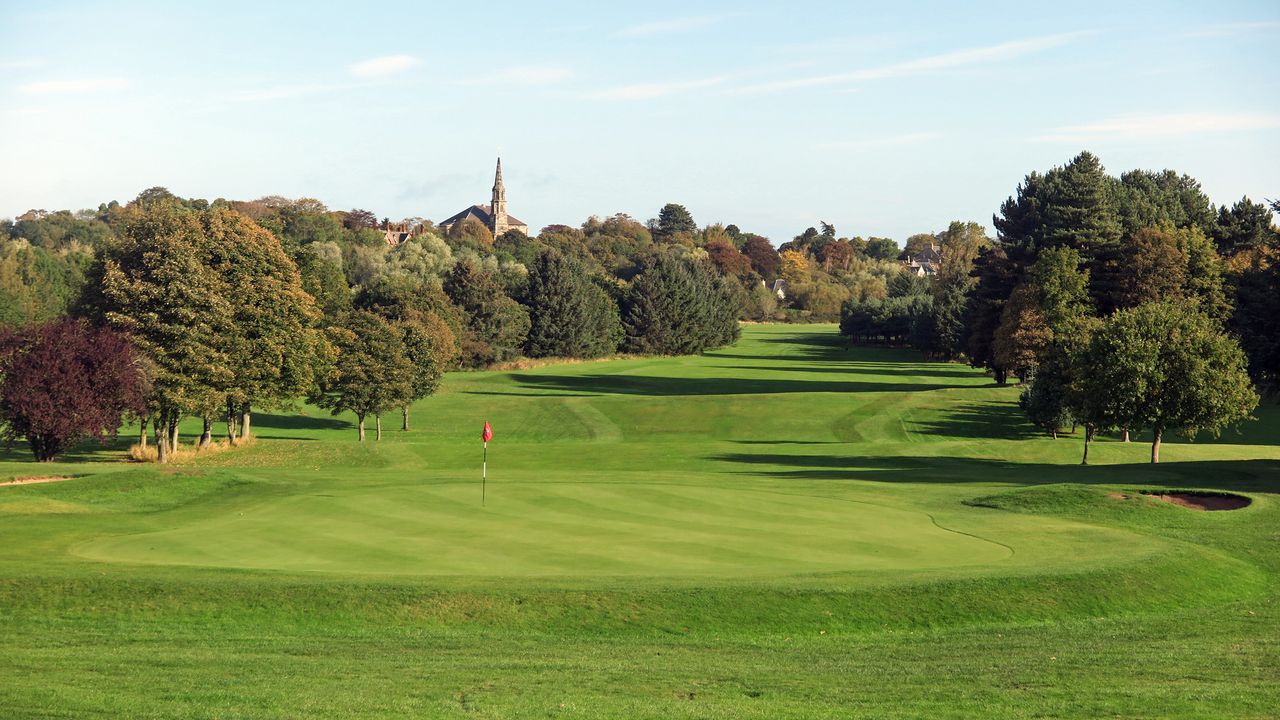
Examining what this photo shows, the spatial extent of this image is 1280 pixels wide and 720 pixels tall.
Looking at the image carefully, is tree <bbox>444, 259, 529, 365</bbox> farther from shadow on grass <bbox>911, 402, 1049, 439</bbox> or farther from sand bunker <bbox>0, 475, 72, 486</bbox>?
sand bunker <bbox>0, 475, 72, 486</bbox>

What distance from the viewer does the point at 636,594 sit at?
21.0 m

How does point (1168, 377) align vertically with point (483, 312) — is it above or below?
below

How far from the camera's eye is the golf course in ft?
49.4

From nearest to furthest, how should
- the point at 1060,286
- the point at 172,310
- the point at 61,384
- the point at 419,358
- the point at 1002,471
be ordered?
1. the point at 61,384
2. the point at 1002,471
3. the point at 172,310
4. the point at 419,358
5. the point at 1060,286

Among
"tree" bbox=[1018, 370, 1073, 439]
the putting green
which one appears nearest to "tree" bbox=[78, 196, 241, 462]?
the putting green

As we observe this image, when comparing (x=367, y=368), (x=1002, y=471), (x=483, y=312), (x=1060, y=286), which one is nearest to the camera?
(x=1002, y=471)

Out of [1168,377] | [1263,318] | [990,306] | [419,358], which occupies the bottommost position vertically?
[419,358]

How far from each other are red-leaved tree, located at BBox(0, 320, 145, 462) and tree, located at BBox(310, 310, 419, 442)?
16.6m

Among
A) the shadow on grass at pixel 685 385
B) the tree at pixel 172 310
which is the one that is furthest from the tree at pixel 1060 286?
the tree at pixel 172 310

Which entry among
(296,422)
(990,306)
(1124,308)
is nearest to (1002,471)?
(1124,308)

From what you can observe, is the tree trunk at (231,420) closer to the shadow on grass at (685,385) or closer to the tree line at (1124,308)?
the shadow on grass at (685,385)

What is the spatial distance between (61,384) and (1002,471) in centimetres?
3902

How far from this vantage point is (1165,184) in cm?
15762

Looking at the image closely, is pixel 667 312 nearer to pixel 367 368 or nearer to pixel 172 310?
pixel 367 368
